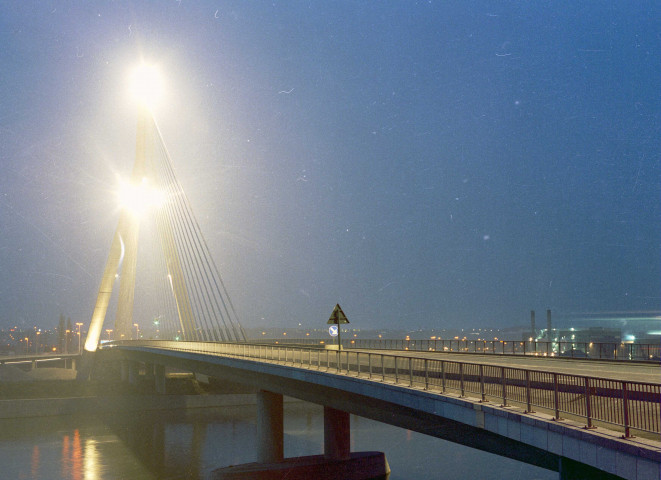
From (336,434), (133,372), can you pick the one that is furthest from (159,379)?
(336,434)

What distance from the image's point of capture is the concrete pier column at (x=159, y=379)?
70525mm

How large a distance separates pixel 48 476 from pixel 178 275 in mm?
21379

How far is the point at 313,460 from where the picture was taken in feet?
105

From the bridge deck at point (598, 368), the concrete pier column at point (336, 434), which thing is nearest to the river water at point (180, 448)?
the concrete pier column at point (336, 434)

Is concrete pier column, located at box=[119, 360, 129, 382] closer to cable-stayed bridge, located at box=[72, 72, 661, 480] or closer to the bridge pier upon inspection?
cable-stayed bridge, located at box=[72, 72, 661, 480]

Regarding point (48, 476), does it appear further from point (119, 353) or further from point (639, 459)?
point (119, 353)

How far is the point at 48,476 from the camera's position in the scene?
35.2m

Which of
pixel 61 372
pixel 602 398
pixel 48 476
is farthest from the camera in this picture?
pixel 61 372

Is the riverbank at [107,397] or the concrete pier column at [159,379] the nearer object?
the riverbank at [107,397]

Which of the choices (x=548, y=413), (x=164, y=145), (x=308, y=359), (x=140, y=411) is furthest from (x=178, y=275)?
(x=548, y=413)

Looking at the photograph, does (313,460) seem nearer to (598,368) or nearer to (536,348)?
(598,368)

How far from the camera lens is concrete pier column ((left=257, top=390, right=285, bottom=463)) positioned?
34031 millimetres

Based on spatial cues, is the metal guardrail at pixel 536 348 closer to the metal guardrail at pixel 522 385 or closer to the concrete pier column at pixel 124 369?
the metal guardrail at pixel 522 385

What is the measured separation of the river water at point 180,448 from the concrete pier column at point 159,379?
7099mm
